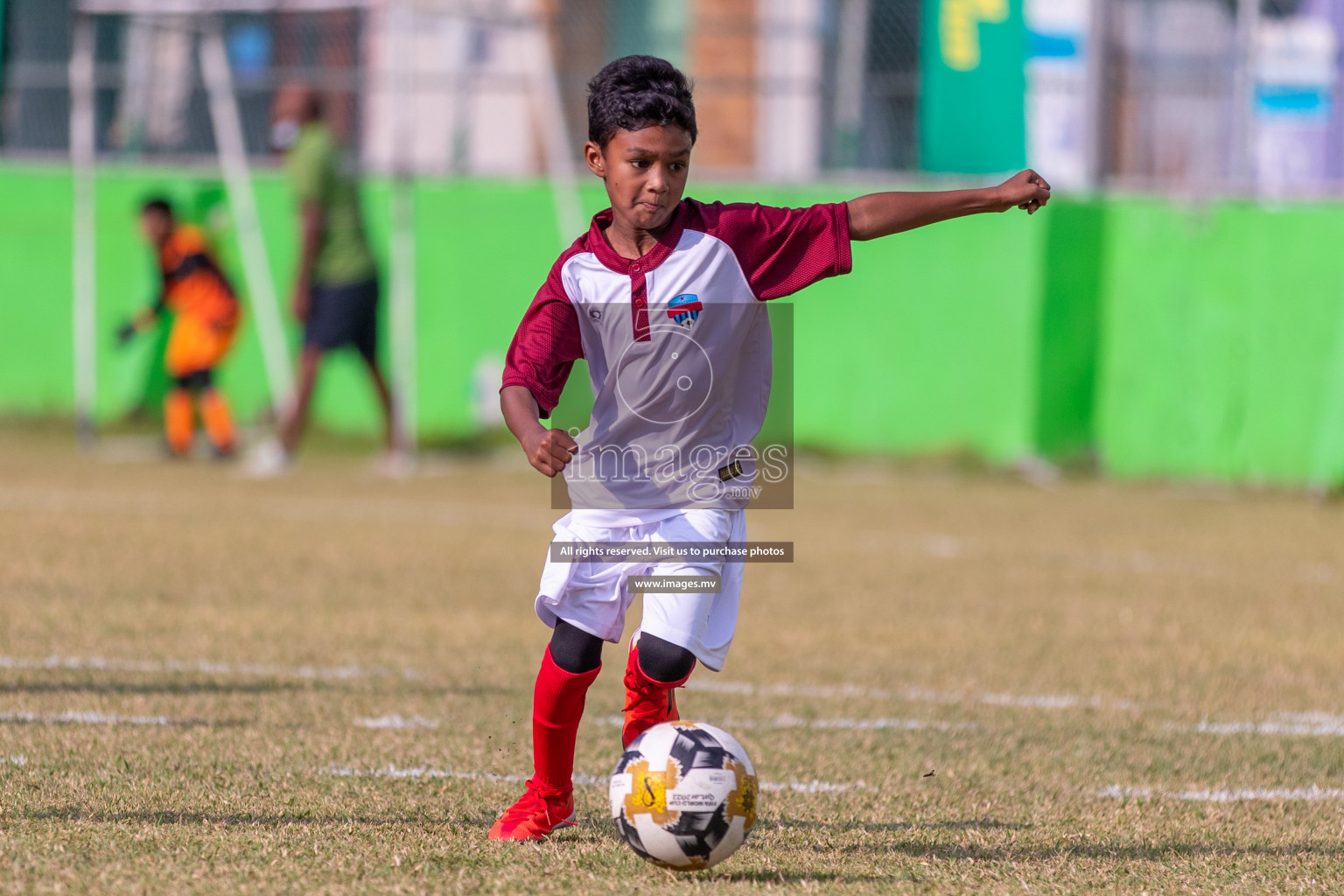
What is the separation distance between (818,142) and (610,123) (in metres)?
13.3

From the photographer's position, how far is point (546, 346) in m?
3.98

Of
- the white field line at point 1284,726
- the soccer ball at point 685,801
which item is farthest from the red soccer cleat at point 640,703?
the white field line at point 1284,726

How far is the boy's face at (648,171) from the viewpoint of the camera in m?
3.90

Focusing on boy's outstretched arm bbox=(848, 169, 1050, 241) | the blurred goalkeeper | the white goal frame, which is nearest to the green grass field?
boy's outstretched arm bbox=(848, 169, 1050, 241)

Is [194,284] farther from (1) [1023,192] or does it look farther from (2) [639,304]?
(1) [1023,192]

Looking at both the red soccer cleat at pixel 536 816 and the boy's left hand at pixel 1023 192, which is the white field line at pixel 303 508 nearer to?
the red soccer cleat at pixel 536 816

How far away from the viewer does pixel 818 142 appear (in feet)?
55.8

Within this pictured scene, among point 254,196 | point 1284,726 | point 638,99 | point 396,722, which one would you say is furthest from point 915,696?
point 254,196

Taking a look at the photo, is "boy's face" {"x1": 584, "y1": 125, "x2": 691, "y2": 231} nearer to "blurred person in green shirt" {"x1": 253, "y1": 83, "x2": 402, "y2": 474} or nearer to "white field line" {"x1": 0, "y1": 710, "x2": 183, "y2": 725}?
"white field line" {"x1": 0, "y1": 710, "x2": 183, "y2": 725}

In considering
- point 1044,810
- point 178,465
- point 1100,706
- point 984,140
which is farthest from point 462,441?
point 1044,810

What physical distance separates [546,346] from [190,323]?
32.5 ft

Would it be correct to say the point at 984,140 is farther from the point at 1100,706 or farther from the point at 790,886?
the point at 790,886

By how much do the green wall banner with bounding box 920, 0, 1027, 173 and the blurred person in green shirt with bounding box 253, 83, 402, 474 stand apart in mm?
4201

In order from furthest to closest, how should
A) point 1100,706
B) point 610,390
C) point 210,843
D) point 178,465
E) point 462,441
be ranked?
1. point 462,441
2. point 178,465
3. point 1100,706
4. point 610,390
5. point 210,843
